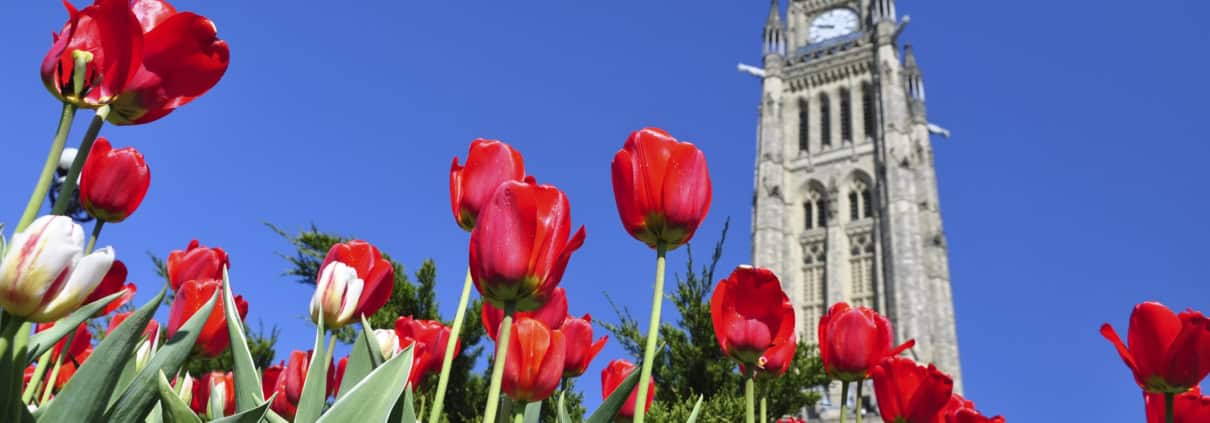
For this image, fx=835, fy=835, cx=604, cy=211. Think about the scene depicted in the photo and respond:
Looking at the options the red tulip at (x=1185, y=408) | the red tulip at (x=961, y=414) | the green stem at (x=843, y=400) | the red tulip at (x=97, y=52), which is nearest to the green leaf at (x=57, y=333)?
the red tulip at (x=97, y=52)

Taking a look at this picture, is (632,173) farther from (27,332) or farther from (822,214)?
(822,214)

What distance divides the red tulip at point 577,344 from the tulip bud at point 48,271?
2.82 feet

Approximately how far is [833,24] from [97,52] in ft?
124

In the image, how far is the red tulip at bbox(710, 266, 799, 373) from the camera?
4.82 ft

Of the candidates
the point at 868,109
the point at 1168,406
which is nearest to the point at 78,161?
the point at 1168,406

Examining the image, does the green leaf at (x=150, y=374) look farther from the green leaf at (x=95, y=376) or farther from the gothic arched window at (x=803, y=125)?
the gothic arched window at (x=803, y=125)

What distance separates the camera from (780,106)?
3306 centimetres

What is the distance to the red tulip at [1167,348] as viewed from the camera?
153cm

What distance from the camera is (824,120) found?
109ft

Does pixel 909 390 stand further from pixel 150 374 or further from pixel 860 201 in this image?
pixel 860 201

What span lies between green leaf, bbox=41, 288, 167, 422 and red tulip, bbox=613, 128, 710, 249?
2.07 ft

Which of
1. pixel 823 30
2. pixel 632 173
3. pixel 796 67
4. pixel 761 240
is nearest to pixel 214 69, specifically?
pixel 632 173

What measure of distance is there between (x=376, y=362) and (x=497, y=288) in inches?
10.0

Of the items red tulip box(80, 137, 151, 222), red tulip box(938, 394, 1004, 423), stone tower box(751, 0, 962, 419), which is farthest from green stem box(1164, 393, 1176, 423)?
stone tower box(751, 0, 962, 419)
